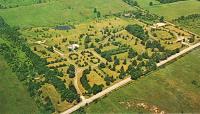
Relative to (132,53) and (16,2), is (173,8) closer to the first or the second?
(132,53)

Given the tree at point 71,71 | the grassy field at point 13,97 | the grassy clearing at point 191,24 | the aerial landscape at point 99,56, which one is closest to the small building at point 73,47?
the aerial landscape at point 99,56

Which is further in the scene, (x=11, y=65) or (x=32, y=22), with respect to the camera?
(x=32, y=22)

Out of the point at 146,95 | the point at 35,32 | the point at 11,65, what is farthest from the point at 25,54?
the point at 146,95

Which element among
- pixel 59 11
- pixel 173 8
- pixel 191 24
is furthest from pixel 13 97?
pixel 173 8

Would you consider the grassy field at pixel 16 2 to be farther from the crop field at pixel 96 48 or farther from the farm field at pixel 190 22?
the farm field at pixel 190 22

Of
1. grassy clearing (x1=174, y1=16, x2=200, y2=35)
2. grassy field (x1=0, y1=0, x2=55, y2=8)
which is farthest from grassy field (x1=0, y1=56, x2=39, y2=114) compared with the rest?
grassy clearing (x1=174, y1=16, x2=200, y2=35)

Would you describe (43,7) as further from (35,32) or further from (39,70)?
(39,70)
